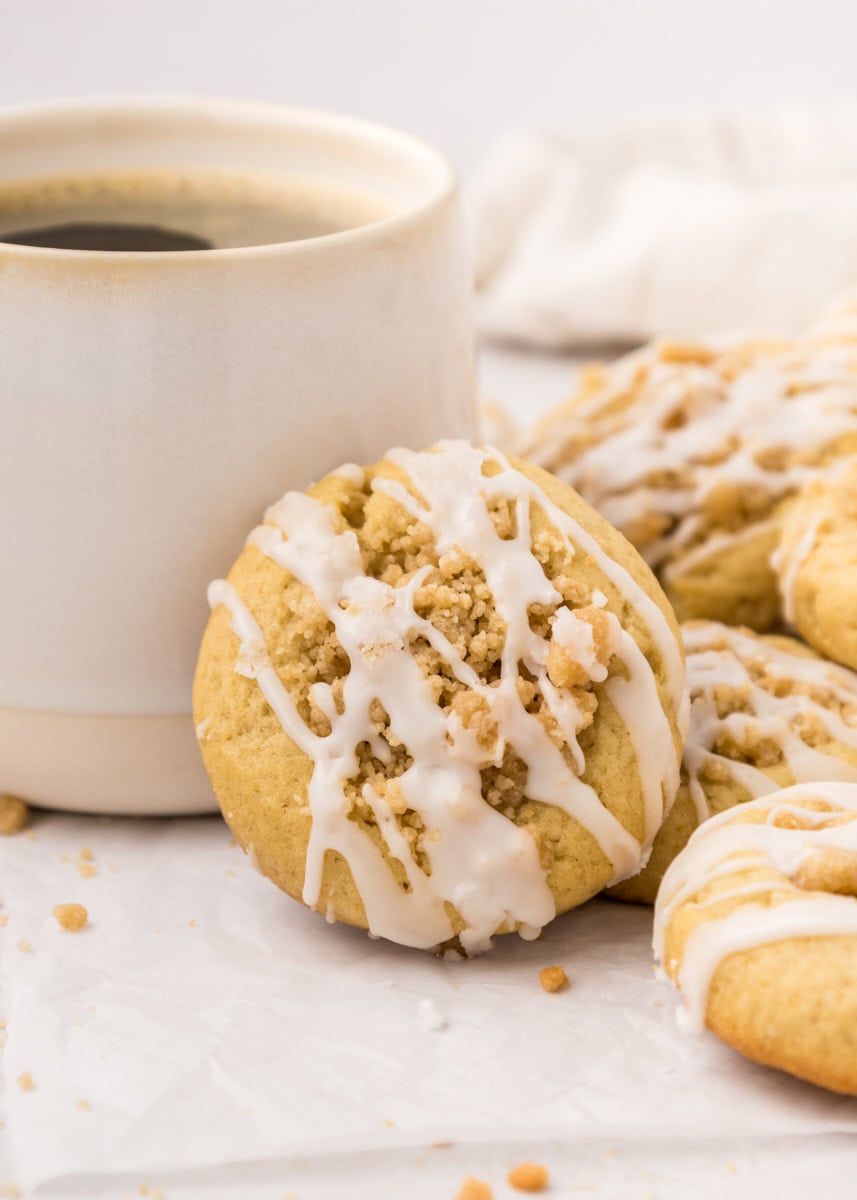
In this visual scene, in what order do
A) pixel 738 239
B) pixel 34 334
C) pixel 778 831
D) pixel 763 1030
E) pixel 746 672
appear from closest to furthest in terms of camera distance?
pixel 763 1030 < pixel 778 831 < pixel 34 334 < pixel 746 672 < pixel 738 239

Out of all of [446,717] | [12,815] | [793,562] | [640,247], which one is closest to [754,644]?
[793,562]

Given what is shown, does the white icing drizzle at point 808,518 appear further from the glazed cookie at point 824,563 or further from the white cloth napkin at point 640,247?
the white cloth napkin at point 640,247

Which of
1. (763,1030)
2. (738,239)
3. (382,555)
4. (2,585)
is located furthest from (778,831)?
(738,239)

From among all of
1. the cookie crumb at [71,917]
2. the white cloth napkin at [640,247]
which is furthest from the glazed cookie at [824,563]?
the white cloth napkin at [640,247]

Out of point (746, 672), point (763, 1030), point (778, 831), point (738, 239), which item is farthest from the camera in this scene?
point (738, 239)

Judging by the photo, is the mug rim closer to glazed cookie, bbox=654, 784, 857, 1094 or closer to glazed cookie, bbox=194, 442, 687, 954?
glazed cookie, bbox=194, 442, 687, 954

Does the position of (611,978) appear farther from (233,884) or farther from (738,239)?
(738,239)

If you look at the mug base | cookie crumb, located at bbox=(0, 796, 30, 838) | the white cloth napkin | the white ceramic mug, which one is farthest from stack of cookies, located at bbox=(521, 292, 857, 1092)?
the white cloth napkin

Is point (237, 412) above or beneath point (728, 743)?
above
